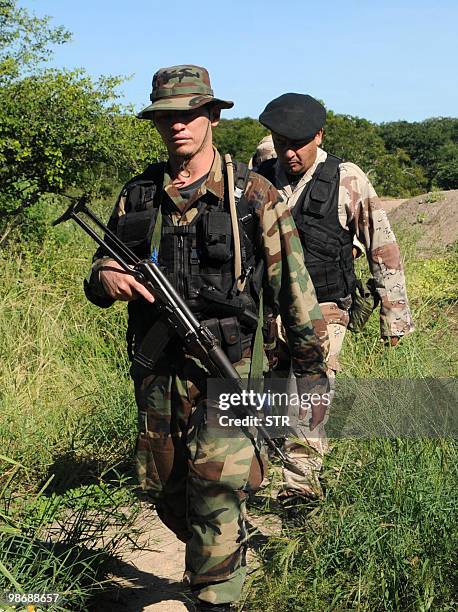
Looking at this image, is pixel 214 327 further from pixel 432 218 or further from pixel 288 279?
pixel 432 218

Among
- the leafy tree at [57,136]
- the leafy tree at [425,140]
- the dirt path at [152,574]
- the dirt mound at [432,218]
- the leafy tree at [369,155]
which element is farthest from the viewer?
the leafy tree at [425,140]

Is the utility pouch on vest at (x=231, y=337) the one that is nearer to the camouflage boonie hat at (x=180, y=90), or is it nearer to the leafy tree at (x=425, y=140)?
the camouflage boonie hat at (x=180, y=90)

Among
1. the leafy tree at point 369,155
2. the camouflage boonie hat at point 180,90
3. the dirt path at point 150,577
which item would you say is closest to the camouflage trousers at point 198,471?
the dirt path at point 150,577

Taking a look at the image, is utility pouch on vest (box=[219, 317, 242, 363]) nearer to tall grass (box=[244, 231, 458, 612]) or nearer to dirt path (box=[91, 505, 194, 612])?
tall grass (box=[244, 231, 458, 612])

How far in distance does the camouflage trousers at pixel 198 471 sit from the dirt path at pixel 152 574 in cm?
29

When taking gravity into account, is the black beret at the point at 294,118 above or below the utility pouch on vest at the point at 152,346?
above

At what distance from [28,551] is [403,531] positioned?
4.05 ft

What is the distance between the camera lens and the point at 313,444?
406 cm

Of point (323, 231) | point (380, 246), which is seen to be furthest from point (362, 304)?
point (323, 231)

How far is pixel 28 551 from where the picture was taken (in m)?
3.20

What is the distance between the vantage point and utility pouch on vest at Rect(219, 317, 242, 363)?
3092mm

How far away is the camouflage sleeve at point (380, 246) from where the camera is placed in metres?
4.27

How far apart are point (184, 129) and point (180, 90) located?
0.12m

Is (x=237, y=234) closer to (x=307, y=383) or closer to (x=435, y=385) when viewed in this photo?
(x=307, y=383)
